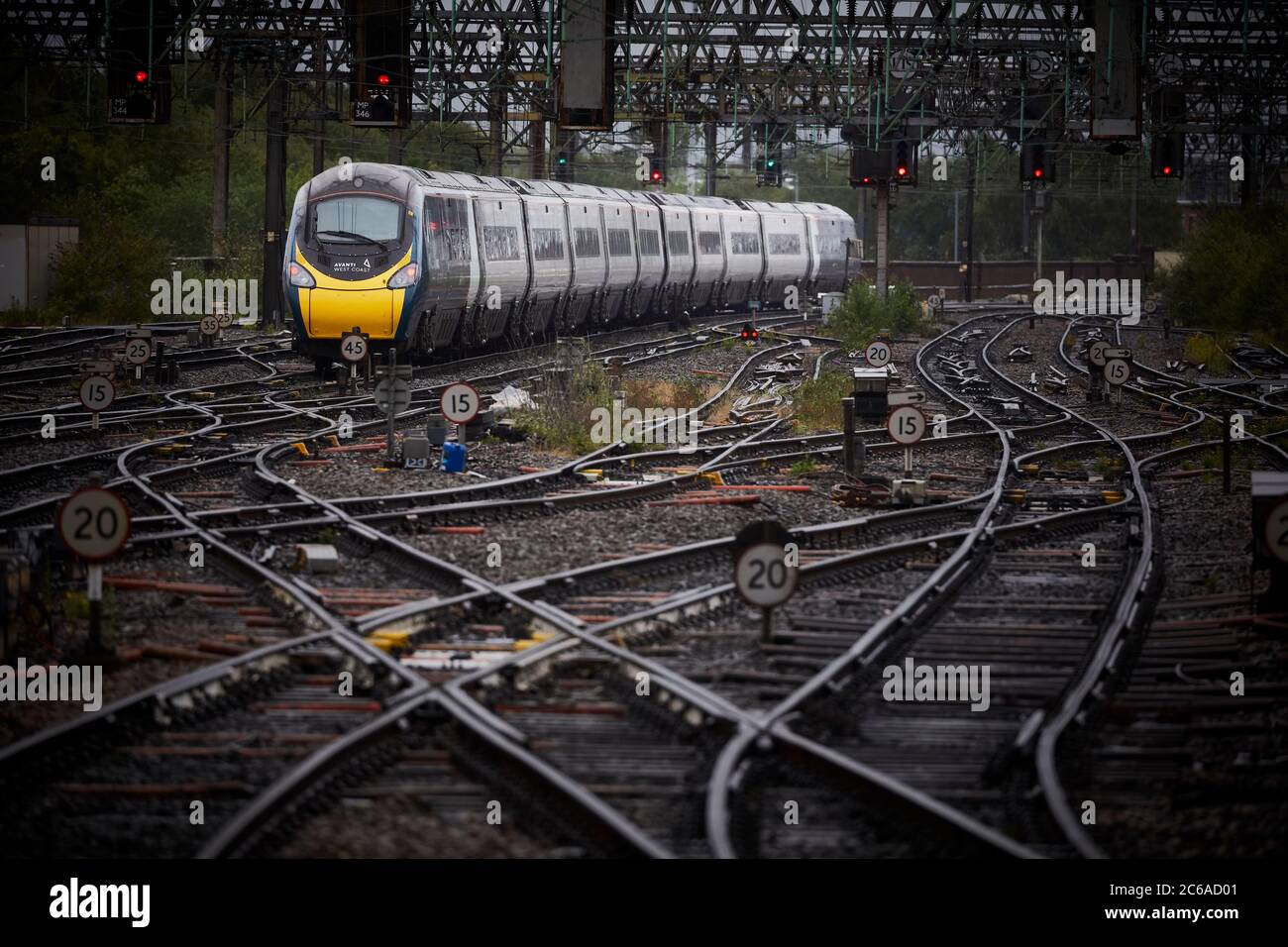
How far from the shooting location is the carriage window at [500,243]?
28312 mm

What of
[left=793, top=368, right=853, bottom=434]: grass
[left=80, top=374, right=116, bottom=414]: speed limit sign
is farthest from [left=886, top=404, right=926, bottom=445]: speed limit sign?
[left=80, top=374, right=116, bottom=414]: speed limit sign

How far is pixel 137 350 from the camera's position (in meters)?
23.7

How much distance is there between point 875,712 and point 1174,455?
11.8m

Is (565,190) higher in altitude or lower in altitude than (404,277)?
higher

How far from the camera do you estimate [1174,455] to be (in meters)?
19.1

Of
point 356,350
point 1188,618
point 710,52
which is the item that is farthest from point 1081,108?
point 1188,618

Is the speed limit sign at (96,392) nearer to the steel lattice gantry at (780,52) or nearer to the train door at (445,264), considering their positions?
the train door at (445,264)

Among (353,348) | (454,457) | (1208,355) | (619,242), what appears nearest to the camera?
(454,457)

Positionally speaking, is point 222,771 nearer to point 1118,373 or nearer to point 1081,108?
point 1118,373

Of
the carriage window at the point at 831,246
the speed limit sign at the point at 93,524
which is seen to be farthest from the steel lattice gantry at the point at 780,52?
the speed limit sign at the point at 93,524

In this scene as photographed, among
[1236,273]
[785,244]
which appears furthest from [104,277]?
[1236,273]

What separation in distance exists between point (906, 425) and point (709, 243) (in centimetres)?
2885

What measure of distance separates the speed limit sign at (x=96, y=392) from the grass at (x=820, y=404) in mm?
7807

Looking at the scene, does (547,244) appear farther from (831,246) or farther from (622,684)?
(831,246)
